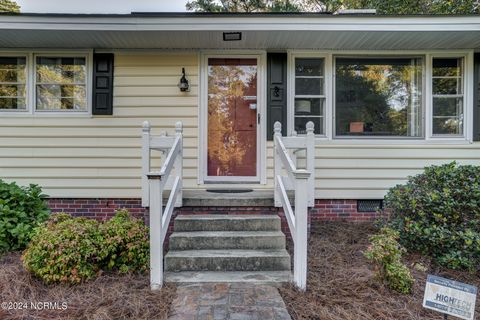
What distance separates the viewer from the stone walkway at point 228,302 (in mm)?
2350

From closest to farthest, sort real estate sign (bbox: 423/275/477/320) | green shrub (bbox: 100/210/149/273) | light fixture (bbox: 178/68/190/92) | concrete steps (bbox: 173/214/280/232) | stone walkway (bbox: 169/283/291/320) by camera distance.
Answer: real estate sign (bbox: 423/275/477/320) < stone walkway (bbox: 169/283/291/320) < green shrub (bbox: 100/210/149/273) < concrete steps (bbox: 173/214/280/232) < light fixture (bbox: 178/68/190/92)

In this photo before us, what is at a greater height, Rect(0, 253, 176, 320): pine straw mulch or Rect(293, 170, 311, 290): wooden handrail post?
Rect(293, 170, 311, 290): wooden handrail post

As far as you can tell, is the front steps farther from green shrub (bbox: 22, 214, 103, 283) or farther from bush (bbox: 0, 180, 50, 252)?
bush (bbox: 0, 180, 50, 252)

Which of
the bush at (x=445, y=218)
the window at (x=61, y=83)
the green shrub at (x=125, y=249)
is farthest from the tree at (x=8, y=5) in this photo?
the bush at (x=445, y=218)

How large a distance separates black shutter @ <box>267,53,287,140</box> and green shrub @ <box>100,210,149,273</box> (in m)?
2.49

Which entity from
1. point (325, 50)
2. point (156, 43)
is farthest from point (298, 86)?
point (156, 43)

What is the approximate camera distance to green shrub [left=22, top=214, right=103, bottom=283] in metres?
2.90

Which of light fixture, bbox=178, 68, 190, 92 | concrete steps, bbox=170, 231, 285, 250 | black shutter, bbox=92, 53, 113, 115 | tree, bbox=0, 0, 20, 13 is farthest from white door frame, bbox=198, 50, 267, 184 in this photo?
tree, bbox=0, 0, 20, 13

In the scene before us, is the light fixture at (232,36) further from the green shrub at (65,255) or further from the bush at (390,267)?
the bush at (390,267)

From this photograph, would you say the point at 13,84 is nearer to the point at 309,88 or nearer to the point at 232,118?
the point at 232,118

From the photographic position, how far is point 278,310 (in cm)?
243

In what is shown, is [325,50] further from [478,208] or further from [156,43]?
[478,208]

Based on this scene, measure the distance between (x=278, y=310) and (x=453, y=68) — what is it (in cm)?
463

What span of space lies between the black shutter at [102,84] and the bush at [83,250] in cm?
194
